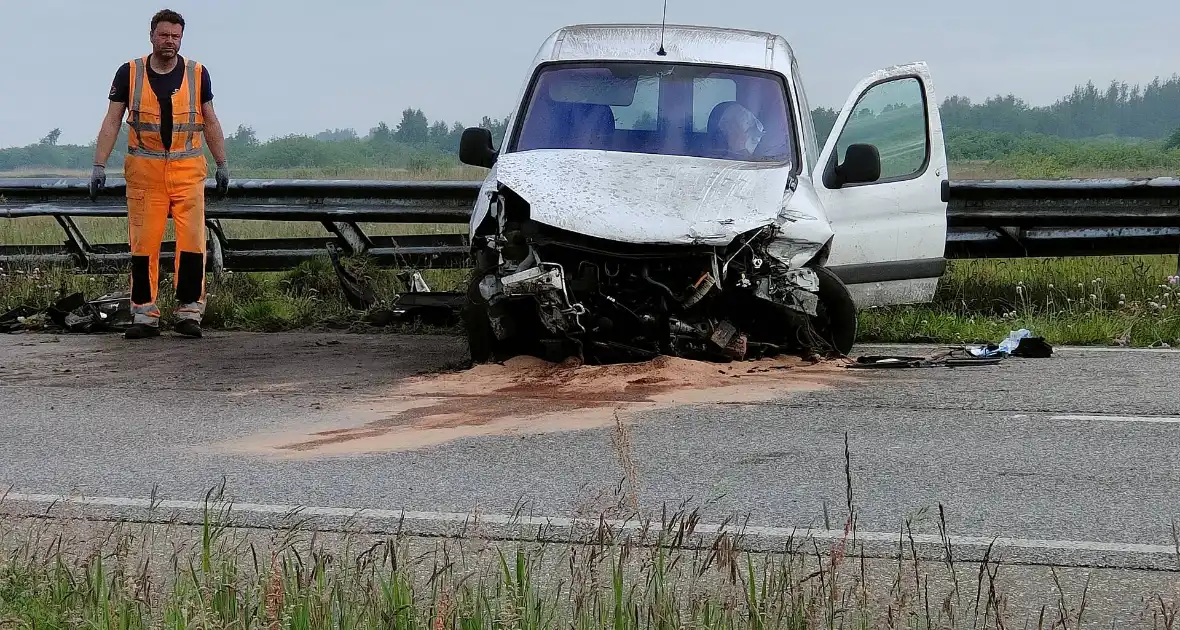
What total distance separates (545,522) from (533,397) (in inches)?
106

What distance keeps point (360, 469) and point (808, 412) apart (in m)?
2.33

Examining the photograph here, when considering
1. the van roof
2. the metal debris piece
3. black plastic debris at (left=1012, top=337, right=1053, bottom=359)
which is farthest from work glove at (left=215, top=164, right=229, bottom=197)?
black plastic debris at (left=1012, top=337, right=1053, bottom=359)

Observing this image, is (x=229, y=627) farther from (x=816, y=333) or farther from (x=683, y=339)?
(x=816, y=333)

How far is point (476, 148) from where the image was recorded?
31.7 ft

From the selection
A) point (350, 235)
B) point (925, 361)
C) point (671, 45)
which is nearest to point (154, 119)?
point (350, 235)

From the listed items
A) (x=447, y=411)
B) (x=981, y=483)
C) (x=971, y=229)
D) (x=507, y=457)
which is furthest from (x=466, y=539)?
(x=971, y=229)

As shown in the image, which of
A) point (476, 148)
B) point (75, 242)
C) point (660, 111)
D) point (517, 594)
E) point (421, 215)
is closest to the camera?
point (517, 594)

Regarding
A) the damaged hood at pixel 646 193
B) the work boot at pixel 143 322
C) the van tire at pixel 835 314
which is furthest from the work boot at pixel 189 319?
the van tire at pixel 835 314

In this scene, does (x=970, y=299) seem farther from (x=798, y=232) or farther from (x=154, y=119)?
(x=154, y=119)

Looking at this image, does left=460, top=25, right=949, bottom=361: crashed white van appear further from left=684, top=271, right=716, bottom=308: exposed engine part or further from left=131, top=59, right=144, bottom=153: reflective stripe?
left=131, top=59, right=144, bottom=153: reflective stripe

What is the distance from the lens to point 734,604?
3.55 meters

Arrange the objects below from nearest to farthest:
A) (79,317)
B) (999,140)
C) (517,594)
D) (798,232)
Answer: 1. (517,594)
2. (798,232)
3. (79,317)
4. (999,140)

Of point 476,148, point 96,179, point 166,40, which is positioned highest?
point 166,40

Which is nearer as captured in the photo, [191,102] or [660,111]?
[660,111]
